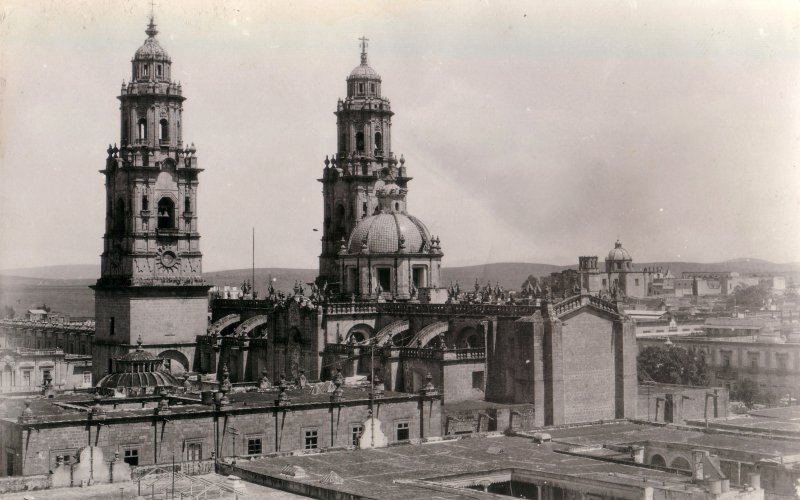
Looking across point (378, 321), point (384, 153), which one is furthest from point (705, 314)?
point (378, 321)

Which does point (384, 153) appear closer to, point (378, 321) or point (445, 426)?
point (378, 321)

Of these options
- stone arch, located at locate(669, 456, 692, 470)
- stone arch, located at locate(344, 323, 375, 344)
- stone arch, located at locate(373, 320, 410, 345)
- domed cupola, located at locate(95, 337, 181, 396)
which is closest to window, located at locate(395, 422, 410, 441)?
domed cupola, located at locate(95, 337, 181, 396)

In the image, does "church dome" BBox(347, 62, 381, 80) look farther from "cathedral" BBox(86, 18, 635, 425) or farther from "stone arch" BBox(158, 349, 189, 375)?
"stone arch" BBox(158, 349, 189, 375)

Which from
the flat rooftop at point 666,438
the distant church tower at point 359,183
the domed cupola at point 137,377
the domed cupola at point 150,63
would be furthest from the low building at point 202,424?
the domed cupola at point 150,63

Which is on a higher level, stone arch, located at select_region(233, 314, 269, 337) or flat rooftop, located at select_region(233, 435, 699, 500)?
stone arch, located at select_region(233, 314, 269, 337)

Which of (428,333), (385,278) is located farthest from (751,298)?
(428,333)
